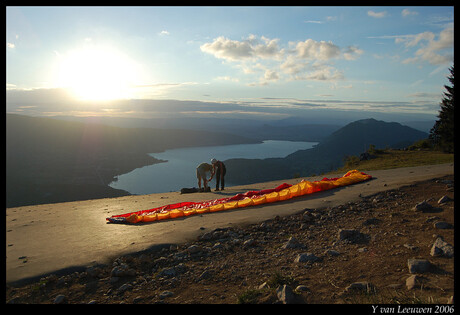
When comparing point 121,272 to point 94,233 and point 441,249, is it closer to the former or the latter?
point 94,233

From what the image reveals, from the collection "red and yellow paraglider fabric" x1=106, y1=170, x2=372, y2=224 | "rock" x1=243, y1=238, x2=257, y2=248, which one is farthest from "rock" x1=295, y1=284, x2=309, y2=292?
"red and yellow paraglider fabric" x1=106, y1=170, x2=372, y2=224

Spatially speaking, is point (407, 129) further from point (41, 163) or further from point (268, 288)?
point (268, 288)

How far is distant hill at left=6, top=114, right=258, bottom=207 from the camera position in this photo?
70.9 m

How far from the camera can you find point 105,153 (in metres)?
115

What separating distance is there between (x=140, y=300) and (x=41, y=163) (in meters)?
111

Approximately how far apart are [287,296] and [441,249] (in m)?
2.13

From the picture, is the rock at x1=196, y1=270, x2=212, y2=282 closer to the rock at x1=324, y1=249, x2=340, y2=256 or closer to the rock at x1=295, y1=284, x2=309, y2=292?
the rock at x1=295, y1=284, x2=309, y2=292

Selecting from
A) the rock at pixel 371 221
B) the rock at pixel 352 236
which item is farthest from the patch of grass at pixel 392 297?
the rock at pixel 371 221

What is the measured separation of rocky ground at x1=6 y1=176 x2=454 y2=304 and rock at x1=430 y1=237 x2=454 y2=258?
0.01 meters

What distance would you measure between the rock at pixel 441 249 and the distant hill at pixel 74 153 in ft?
206

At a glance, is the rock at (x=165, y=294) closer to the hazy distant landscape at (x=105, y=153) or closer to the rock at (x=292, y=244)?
the rock at (x=292, y=244)

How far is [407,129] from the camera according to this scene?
545 feet

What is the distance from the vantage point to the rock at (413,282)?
2.98m
